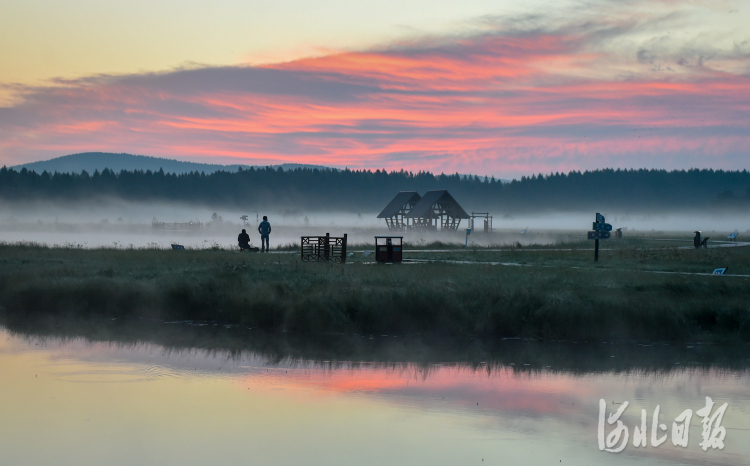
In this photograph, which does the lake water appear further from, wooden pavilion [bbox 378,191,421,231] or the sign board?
wooden pavilion [bbox 378,191,421,231]

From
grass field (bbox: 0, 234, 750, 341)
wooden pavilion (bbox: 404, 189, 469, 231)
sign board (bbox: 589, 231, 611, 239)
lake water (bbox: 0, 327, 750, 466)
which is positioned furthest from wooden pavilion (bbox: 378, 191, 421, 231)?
lake water (bbox: 0, 327, 750, 466)

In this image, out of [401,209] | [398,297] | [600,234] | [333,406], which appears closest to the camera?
[333,406]

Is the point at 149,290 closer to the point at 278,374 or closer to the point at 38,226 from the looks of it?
the point at 278,374

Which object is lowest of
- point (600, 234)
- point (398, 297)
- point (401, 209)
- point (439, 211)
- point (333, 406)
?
point (333, 406)

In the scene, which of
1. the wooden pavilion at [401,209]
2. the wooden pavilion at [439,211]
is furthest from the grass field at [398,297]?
the wooden pavilion at [401,209]

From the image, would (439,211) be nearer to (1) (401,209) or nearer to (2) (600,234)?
(1) (401,209)

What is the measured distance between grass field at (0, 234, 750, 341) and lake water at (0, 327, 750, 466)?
6.47ft

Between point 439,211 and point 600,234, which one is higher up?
point 439,211

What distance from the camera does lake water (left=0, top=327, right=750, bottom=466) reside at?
12805mm

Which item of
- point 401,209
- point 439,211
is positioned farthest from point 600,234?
point 401,209

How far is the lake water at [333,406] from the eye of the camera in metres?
12.8

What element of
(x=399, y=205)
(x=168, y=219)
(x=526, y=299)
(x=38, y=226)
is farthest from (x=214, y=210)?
(x=526, y=299)

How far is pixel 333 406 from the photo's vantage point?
15.9m

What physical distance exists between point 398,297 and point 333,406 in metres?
9.07
